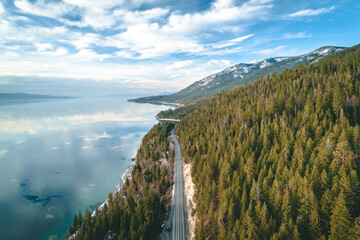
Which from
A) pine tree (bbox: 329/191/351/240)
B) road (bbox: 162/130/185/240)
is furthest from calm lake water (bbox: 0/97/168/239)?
pine tree (bbox: 329/191/351/240)

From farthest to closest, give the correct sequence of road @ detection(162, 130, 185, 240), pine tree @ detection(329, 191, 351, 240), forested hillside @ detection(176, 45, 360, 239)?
1. road @ detection(162, 130, 185, 240)
2. forested hillside @ detection(176, 45, 360, 239)
3. pine tree @ detection(329, 191, 351, 240)

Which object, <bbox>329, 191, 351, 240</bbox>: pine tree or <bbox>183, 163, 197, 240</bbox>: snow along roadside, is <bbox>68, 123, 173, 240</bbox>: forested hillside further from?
<bbox>329, 191, 351, 240</bbox>: pine tree

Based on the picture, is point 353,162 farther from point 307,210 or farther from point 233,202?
point 233,202

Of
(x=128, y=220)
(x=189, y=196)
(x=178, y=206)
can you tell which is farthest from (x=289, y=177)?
(x=128, y=220)

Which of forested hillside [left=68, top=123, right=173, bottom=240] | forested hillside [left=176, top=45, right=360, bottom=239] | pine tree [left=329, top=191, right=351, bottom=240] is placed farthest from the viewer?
forested hillside [left=68, top=123, right=173, bottom=240]

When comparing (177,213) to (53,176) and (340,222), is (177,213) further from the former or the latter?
(53,176)

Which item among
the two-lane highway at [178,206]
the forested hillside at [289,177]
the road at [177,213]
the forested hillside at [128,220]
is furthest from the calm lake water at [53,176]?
the forested hillside at [289,177]

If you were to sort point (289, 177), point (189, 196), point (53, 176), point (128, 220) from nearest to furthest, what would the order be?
point (289, 177) < point (128, 220) < point (189, 196) < point (53, 176)

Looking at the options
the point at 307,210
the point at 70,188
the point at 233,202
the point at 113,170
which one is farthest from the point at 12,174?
the point at 307,210
